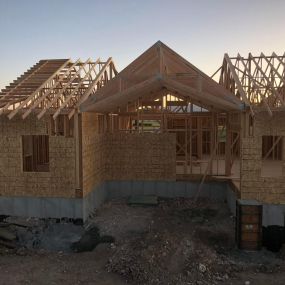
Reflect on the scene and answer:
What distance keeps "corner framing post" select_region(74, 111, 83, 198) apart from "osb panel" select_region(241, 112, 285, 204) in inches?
237

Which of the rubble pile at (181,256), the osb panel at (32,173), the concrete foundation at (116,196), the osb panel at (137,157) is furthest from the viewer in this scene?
the osb panel at (137,157)

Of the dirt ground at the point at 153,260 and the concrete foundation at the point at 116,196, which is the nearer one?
the dirt ground at the point at 153,260

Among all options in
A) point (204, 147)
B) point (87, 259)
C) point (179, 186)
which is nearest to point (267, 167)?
point (179, 186)

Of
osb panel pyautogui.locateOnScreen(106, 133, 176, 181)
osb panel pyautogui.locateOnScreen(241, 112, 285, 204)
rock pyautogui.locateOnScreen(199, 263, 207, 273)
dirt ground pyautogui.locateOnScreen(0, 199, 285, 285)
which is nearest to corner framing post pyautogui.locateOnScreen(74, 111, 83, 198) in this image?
dirt ground pyautogui.locateOnScreen(0, 199, 285, 285)

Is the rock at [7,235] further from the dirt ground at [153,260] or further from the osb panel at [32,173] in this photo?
the osb panel at [32,173]

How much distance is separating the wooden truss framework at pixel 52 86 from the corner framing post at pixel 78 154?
46cm

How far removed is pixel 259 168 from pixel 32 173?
848 centimetres

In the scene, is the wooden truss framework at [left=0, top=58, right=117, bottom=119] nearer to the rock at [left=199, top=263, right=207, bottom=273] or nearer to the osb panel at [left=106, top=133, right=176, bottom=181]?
the osb panel at [left=106, top=133, right=176, bottom=181]

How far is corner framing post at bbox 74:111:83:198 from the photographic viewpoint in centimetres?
1190

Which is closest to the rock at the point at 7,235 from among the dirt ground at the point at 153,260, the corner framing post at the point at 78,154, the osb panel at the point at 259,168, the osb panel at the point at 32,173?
the dirt ground at the point at 153,260

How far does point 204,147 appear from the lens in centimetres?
2319

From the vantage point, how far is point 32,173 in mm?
12242

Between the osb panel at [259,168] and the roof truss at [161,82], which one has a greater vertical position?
the roof truss at [161,82]

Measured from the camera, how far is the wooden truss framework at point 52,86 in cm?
1181
